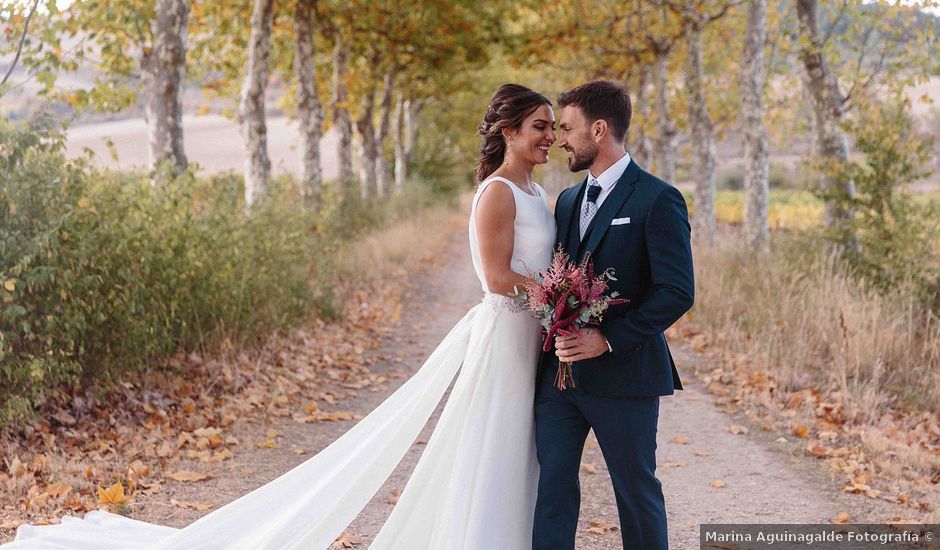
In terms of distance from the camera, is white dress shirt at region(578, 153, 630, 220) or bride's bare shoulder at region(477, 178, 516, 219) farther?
bride's bare shoulder at region(477, 178, 516, 219)

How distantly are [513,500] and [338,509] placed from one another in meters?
0.88

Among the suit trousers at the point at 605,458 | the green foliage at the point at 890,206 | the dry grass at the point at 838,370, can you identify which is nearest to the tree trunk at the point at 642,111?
the green foliage at the point at 890,206

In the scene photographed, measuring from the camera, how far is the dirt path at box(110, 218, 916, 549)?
559 cm

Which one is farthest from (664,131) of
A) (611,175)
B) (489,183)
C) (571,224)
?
(611,175)

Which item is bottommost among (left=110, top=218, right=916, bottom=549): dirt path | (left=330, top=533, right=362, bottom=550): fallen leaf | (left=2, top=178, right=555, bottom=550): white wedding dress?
(left=110, top=218, right=916, bottom=549): dirt path

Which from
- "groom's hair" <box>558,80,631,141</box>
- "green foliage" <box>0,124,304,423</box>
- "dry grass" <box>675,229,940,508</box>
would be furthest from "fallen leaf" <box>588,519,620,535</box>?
"green foliage" <box>0,124,304,423</box>

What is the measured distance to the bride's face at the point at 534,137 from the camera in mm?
4336

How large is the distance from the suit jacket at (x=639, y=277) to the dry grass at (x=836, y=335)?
4295 millimetres

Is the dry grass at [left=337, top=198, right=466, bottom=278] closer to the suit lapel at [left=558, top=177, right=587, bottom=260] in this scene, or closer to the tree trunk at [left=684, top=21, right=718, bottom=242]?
the tree trunk at [left=684, top=21, right=718, bottom=242]

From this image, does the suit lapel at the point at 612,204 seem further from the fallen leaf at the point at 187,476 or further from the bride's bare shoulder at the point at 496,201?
the fallen leaf at the point at 187,476

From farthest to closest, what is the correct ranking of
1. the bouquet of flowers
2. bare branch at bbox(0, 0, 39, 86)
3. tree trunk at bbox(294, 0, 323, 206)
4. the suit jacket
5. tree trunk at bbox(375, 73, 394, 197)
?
tree trunk at bbox(375, 73, 394, 197)
tree trunk at bbox(294, 0, 323, 206)
bare branch at bbox(0, 0, 39, 86)
the suit jacket
the bouquet of flowers

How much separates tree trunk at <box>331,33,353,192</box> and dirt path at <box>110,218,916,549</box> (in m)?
12.9

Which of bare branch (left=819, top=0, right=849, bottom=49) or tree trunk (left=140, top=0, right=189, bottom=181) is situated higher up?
bare branch (left=819, top=0, right=849, bottom=49)

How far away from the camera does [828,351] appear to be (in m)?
9.17
